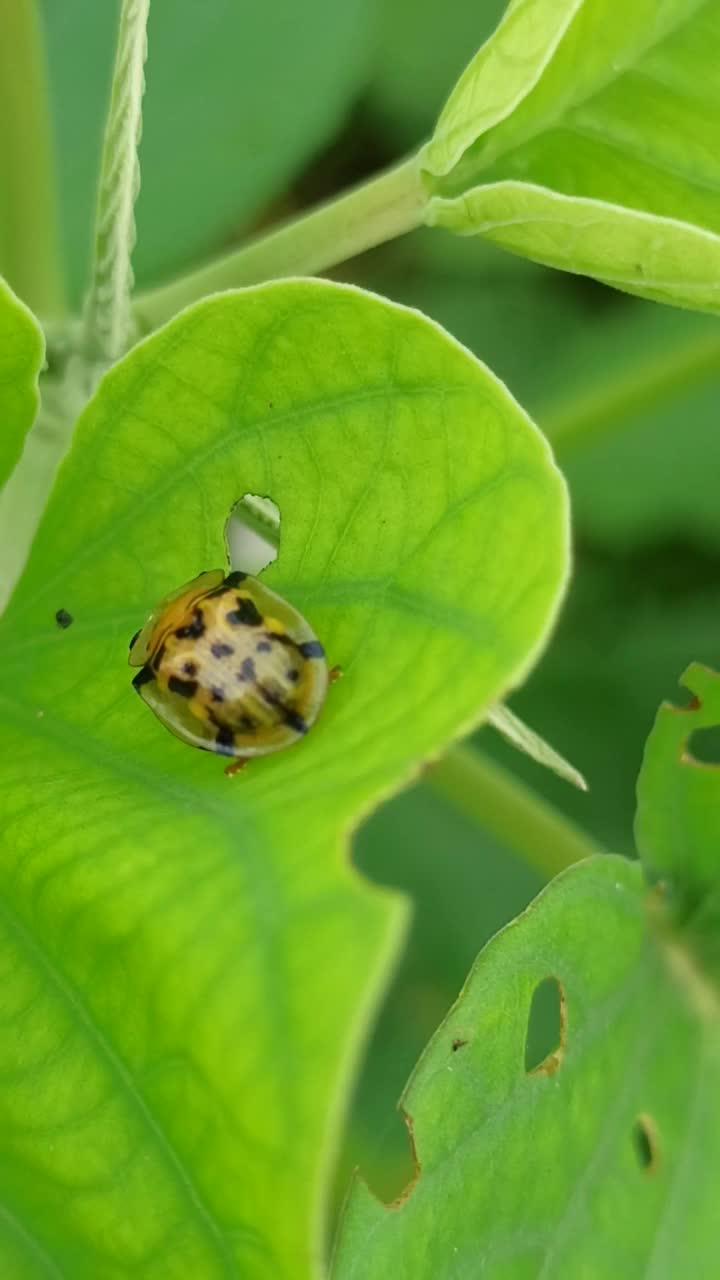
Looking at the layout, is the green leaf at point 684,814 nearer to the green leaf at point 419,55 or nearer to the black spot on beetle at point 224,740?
the black spot on beetle at point 224,740

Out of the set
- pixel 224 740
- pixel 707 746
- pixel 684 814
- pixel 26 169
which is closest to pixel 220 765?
pixel 224 740

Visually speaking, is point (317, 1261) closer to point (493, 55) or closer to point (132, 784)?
point (132, 784)

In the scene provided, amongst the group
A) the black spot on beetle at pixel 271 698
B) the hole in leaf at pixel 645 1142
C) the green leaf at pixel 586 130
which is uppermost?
the green leaf at pixel 586 130

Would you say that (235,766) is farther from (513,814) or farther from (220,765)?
(513,814)

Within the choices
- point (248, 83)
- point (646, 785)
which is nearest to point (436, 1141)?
point (646, 785)

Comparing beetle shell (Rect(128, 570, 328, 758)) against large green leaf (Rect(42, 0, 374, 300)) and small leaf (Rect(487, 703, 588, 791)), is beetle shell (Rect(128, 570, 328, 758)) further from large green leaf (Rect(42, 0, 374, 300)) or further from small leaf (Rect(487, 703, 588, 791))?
large green leaf (Rect(42, 0, 374, 300))

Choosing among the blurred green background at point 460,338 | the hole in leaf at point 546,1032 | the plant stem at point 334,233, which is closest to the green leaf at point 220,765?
the plant stem at point 334,233

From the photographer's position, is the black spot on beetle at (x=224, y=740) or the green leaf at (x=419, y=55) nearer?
the black spot on beetle at (x=224, y=740)
